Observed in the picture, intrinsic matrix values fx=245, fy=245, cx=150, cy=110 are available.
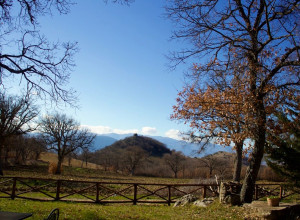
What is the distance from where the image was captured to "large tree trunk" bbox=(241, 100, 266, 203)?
27.2 ft

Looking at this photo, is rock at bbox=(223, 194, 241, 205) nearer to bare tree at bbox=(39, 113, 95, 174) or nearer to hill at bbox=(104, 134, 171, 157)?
bare tree at bbox=(39, 113, 95, 174)

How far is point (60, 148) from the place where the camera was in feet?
109

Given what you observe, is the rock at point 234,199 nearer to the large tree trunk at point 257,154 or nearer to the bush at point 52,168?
the large tree trunk at point 257,154

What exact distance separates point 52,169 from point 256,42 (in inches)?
1092

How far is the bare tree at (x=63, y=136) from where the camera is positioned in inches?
1283

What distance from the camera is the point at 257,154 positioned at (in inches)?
352

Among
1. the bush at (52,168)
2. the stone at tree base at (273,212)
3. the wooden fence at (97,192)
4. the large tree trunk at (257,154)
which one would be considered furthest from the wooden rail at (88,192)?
the bush at (52,168)

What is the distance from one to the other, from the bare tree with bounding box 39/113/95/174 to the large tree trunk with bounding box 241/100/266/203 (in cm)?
2744

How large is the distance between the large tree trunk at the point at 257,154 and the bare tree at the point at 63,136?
27.4 meters

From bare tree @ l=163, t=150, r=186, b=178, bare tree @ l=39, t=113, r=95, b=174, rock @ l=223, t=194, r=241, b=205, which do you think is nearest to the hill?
bare tree @ l=163, t=150, r=186, b=178

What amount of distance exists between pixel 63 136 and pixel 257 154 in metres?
29.3

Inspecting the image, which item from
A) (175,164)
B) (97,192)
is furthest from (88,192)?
(175,164)

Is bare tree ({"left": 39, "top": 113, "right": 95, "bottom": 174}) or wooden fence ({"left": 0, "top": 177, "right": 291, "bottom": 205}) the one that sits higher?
bare tree ({"left": 39, "top": 113, "right": 95, "bottom": 174})

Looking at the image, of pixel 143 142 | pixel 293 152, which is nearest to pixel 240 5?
pixel 293 152
